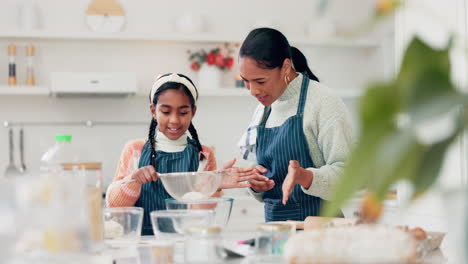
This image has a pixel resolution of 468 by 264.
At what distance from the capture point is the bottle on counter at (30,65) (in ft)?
13.7

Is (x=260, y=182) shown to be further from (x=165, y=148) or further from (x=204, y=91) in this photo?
(x=204, y=91)

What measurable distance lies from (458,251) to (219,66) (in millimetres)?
3867

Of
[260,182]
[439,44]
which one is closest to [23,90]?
[260,182]

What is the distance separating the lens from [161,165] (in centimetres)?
237

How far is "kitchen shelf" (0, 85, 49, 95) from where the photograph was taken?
4.08m

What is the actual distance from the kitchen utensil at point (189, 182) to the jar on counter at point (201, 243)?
62 cm

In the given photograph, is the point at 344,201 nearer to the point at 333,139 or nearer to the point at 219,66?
the point at 333,139

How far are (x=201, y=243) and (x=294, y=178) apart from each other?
0.72m

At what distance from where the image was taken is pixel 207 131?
4598 millimetres

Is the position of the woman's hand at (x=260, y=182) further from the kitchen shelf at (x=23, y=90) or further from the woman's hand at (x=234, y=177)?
the kitchen shelf at (x=23, y=90)

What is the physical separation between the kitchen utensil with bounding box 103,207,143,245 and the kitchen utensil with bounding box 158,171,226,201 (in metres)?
0.28

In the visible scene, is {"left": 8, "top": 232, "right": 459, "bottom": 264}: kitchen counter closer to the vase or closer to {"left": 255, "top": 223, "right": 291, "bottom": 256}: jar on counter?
{"left": 255, "top": 223, "right": 291, "bottom": 256}: jar on counter

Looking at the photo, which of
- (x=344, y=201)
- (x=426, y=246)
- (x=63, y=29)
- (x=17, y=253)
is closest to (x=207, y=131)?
(x=63, y=29)

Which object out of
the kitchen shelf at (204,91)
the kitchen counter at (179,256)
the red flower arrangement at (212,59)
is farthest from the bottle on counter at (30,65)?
the kitchen counter at (179,256)
